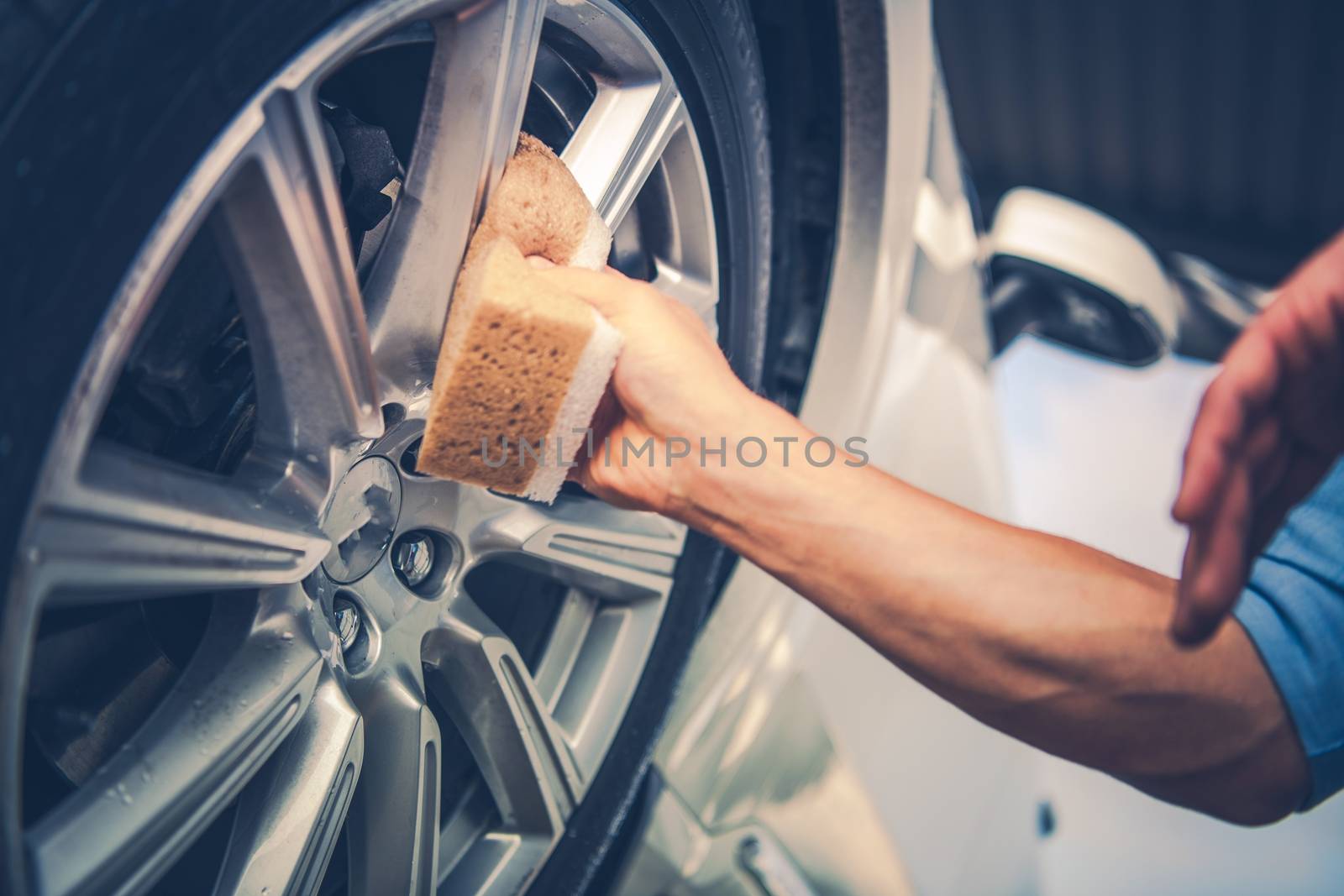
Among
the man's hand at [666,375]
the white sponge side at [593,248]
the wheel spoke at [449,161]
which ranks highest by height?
the wheel spoke at [449,161]

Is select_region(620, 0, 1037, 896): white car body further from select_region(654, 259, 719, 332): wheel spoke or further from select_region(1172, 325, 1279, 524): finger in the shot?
select_region(1172, 325, 1279, 524): finger

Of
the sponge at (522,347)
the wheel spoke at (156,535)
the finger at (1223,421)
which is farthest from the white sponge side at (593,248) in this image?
the finger at (1223,421)

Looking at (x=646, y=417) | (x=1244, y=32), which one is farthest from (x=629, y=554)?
(x=1244, y=32)

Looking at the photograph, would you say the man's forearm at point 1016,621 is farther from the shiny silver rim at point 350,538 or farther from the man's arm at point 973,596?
the shiny silver rim at point 350,538

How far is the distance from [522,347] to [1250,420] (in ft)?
1.41

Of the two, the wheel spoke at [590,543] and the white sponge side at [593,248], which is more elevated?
the white sponge side at [593,248]

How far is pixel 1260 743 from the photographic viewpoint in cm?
72

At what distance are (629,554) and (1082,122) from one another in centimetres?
364

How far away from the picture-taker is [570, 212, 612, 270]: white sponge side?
734 millimetres

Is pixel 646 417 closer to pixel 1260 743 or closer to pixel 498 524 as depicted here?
pixel 498 524

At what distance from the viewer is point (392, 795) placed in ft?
2.61

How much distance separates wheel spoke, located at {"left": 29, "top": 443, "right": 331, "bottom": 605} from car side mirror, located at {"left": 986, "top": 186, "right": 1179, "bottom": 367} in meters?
1.32

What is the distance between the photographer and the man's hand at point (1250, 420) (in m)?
0.48

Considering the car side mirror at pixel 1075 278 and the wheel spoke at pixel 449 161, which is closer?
the wheel spoke at pixel 449 161
